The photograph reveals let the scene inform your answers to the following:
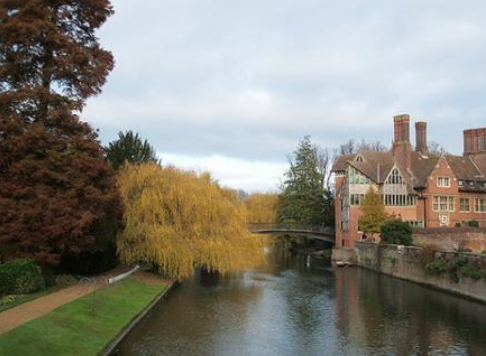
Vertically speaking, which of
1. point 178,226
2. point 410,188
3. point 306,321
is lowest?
point 306,321

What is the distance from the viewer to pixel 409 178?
60094mm

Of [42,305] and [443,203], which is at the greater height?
[443,203]

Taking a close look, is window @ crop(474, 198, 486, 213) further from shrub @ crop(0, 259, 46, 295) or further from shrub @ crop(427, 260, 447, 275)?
shrub @ crop(0, 259, 46, 295)

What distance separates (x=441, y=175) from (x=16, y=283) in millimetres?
48709

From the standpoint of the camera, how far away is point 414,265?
4100 centimetres

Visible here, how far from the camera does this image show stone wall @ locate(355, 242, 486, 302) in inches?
1287

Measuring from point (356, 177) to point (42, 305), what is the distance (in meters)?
43.7

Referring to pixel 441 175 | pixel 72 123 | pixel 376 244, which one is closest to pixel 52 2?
pixel 72 123

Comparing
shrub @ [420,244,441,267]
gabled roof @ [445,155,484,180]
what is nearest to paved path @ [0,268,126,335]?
shrub @ [420,244,441,267]

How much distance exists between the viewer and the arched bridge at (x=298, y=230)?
63.9m

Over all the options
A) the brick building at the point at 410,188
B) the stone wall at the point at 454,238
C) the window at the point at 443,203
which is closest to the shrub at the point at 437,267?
the stone wall at the point at 454,238

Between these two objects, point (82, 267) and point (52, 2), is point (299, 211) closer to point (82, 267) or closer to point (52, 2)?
point (82, 267)

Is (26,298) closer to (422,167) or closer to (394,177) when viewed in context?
(394,177)

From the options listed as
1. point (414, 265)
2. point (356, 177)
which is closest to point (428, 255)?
point (414, 265)
